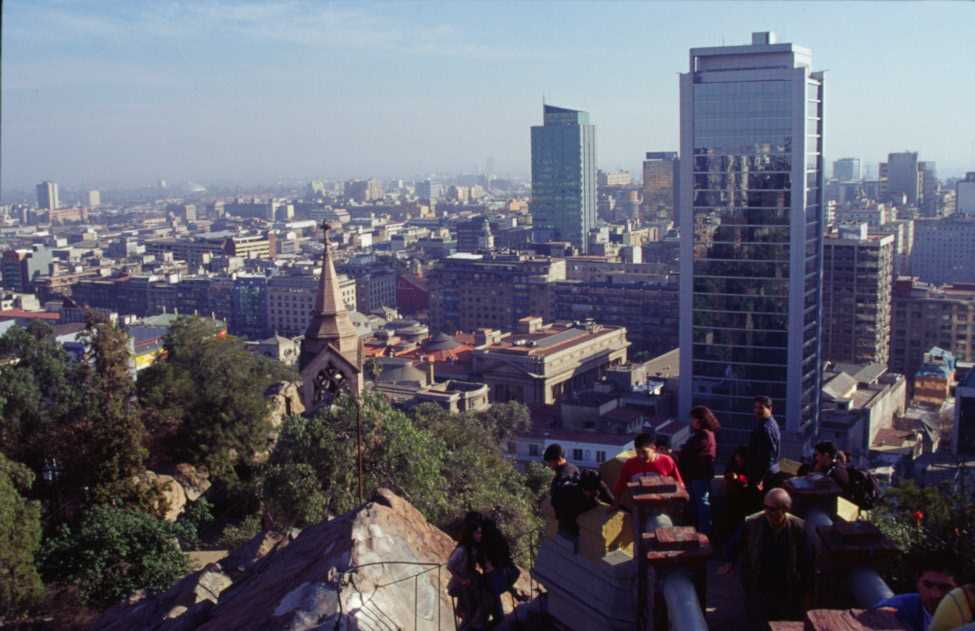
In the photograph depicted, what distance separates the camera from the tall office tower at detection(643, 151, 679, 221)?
82.5 m

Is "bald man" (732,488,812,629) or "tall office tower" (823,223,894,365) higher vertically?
"bald man" (732,488,812,629)

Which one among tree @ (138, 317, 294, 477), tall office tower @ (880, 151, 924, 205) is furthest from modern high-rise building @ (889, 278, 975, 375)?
tall office tower @ (880, 151, 924, 205)

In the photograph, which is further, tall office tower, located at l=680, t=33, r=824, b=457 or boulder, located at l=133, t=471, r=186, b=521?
tall office tower, located at l=680, t=33, r=824, b=457

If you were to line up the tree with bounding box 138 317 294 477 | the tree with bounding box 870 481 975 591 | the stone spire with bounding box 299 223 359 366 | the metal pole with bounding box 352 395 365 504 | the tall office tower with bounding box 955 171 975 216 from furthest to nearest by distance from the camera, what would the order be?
the tall office tower with bounding box 955 171 975 216
the tree with bounding box 138 317 294 477
the stone spire with bounding box 299 223 359 366
the metal pole with bounding box 352 395 365 504
the tree with bounding box 870 481 975 591

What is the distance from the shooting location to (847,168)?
413ft

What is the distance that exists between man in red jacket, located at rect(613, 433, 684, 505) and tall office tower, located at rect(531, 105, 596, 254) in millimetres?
67691

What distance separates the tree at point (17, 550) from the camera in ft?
25.7

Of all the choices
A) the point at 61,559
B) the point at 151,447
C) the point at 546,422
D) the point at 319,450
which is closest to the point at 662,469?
the point at 319,450

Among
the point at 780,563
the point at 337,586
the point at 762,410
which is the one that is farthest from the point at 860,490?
the point at 337,586

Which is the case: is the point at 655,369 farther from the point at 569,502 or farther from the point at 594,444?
the point at 569,502

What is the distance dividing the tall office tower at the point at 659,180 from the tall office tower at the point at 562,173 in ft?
32.3

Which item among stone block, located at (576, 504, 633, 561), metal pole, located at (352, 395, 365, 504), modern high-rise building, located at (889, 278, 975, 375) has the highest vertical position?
stone block, located at (576, 504, 633, 561)

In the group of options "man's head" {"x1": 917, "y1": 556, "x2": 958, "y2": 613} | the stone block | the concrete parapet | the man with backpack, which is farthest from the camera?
the man with backpack

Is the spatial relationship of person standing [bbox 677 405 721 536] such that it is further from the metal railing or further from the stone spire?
the stone spire
